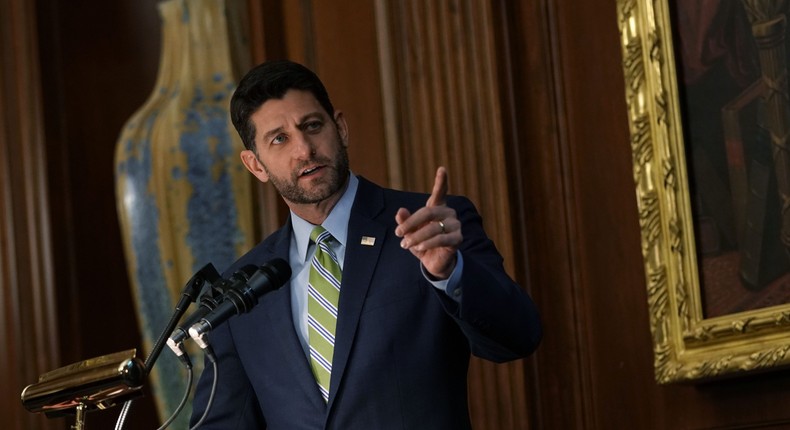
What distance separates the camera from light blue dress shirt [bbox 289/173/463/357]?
9.12 feet

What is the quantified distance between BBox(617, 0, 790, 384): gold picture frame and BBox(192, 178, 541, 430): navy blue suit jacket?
0.74 m

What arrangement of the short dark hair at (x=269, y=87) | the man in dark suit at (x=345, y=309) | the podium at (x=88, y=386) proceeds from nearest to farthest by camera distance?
the podium at (x=88, y=386) < the man in dark suit at (x=345, y=309) < the short dark hair at (x=269, y=87)

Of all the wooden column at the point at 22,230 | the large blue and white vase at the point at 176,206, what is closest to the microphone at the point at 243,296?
the large blue and white vase at the point at 176,206

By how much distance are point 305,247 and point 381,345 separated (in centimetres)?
33

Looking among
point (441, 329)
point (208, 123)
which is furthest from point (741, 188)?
point (208, 123)

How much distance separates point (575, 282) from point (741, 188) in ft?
2.03

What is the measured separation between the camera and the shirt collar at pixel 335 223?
2.82m

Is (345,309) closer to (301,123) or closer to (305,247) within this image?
(305,247)

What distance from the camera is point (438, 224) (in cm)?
225

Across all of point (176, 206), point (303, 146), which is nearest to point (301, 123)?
point (303, 146)

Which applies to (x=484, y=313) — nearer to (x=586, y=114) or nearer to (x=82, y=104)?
(x=586, y=114)

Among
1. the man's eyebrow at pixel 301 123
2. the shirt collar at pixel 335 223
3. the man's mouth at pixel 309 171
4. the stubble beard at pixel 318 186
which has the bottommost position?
the shirt collar at pixel 335 223

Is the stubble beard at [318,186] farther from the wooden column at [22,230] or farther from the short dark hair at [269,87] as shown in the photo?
the wooden column at [22,230]

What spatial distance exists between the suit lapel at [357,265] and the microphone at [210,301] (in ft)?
1.01
